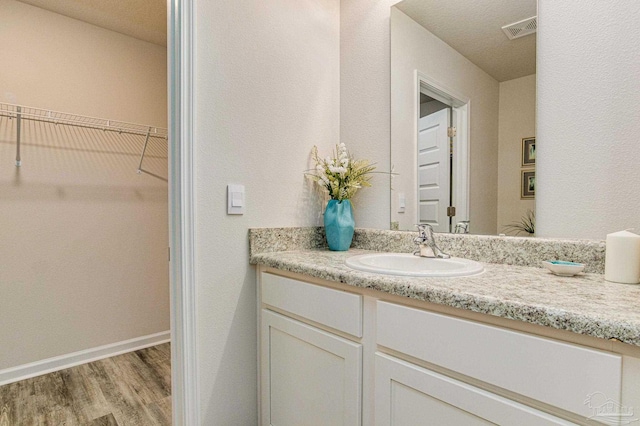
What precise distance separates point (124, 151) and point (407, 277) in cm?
240

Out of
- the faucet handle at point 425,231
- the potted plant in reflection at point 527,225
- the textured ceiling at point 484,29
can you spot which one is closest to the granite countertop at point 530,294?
the potted plant in reflection at point 527,225

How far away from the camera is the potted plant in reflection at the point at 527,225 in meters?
1.20

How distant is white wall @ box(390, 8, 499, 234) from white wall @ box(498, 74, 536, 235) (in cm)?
3

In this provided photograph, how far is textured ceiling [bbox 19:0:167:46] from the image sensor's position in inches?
83.6

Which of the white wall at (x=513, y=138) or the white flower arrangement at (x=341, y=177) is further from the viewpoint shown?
the white flower arrangement at (x=341, y=177)

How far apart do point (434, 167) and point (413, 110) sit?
29 cm

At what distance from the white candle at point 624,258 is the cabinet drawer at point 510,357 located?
0.42 metres

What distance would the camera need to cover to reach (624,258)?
0.89 meters

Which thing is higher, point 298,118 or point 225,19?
point 225,19

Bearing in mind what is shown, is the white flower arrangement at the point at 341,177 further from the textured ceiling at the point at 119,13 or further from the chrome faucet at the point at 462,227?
the textured ceiling at the point at 119,13

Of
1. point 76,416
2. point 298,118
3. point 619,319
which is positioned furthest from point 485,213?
point 76,416

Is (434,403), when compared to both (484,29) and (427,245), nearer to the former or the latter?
(427,245)

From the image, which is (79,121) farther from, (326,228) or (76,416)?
(326,228)

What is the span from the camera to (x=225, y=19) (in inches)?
53.9
